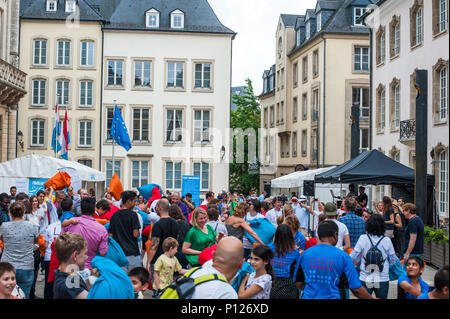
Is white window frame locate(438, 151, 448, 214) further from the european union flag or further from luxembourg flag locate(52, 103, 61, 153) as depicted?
luxembourg flag locate(52, 103, 61, 153)

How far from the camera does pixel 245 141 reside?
199ft

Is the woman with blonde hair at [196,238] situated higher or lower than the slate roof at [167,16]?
lower

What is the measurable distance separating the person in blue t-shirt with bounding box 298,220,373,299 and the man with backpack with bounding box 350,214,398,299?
189cm

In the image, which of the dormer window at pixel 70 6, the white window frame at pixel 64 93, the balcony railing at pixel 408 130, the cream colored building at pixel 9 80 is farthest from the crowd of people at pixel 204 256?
the dormer window at pixel 70 6

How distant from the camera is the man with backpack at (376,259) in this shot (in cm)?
758

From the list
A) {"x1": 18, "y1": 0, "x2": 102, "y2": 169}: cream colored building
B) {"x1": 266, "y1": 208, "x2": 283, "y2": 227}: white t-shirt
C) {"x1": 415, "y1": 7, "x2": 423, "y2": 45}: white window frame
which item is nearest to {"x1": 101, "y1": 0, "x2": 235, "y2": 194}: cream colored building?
{"x1": 18, "y1": 0, "x2": 102, "y2": 169}: cream colored building

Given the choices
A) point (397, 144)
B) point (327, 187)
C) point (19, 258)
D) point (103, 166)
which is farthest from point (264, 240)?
point (103, 166)

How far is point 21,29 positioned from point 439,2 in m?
26.8

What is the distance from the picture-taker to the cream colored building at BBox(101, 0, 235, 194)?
40.9 meters

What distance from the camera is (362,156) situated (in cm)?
1731

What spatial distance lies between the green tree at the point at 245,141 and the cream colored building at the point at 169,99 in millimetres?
14635

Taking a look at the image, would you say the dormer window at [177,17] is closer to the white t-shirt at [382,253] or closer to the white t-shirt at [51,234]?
the white t-shirt at [51,234]

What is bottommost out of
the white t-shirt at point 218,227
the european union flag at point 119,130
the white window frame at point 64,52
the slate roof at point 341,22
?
the white t-shirt at point 218,227

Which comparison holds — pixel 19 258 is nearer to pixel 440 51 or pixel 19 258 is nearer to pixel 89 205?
Answer: pixel 89 205
